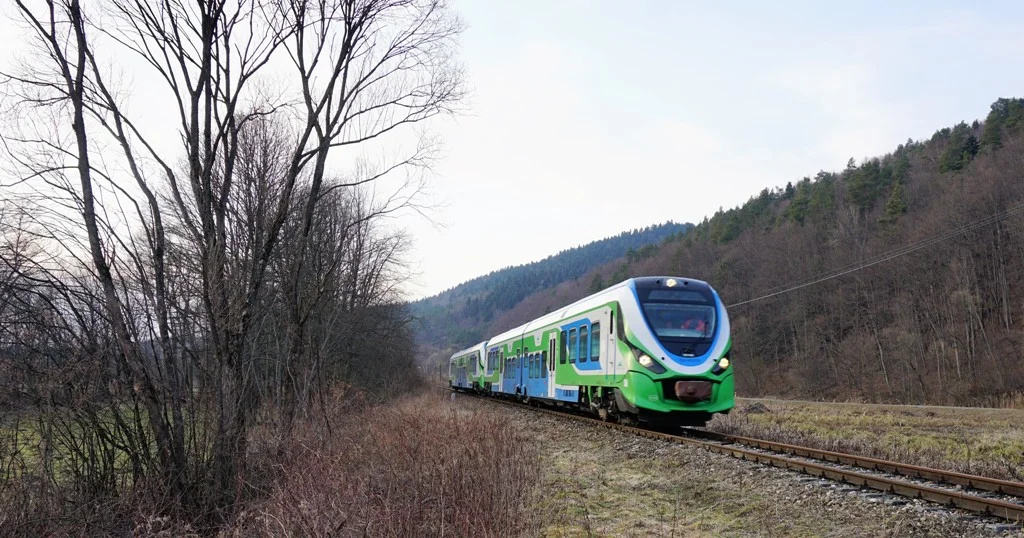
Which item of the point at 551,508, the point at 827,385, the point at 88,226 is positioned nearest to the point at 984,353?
the point at 827,385

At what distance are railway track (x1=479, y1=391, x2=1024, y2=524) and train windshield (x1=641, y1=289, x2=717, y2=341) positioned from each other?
2435 mm

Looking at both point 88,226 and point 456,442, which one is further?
point 456,442

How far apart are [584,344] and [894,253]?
122 ft

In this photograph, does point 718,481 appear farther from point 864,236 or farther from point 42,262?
point 864,236

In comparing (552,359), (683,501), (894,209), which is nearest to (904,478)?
(683,501)

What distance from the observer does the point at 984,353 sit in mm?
33531

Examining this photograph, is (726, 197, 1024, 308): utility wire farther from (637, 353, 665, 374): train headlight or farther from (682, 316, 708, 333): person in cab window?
(637, 353, 665, 374): train headlight

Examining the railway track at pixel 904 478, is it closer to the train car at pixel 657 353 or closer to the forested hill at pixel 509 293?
the train car at pixel 657 353

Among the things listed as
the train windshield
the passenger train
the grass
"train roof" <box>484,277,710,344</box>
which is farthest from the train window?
the grass

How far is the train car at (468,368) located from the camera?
3794 centimetres

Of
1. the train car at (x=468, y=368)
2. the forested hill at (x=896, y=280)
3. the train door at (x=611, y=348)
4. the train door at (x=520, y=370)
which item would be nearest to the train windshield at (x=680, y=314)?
the train door at (x=611, y=348)

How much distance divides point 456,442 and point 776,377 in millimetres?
44105

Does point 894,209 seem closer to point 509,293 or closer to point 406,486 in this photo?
point 406,486

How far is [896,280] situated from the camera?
43.4 meters
